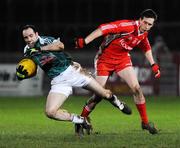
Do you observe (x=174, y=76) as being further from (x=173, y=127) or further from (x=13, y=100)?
(x=173, y=127)

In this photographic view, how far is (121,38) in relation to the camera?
39.8 ft

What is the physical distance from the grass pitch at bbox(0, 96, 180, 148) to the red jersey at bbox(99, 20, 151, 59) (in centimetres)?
143

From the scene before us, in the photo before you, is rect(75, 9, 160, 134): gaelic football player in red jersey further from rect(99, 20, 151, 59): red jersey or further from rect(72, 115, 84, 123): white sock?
rect(72, 115, 84, 123): white sock

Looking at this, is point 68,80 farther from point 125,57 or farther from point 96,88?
point 125,57

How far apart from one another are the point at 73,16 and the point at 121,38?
1766cm

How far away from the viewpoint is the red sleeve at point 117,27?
11.4m

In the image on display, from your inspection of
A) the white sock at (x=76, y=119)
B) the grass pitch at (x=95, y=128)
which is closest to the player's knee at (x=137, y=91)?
the grass pitch at (x=95, y=128)

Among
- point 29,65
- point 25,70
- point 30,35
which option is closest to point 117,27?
point 30,35

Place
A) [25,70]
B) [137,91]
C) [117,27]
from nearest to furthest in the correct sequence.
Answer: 1. [25,70]
2. [117,27]
3. [137,91]

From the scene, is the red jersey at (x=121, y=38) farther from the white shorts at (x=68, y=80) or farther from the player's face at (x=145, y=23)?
the white shorts at (x=68, y=80)

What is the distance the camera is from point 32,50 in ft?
35.2

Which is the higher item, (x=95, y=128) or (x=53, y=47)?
(x=53, y=47)

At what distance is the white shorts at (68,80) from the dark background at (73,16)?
17366mm

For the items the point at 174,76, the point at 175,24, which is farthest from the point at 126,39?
the point at 175,24
